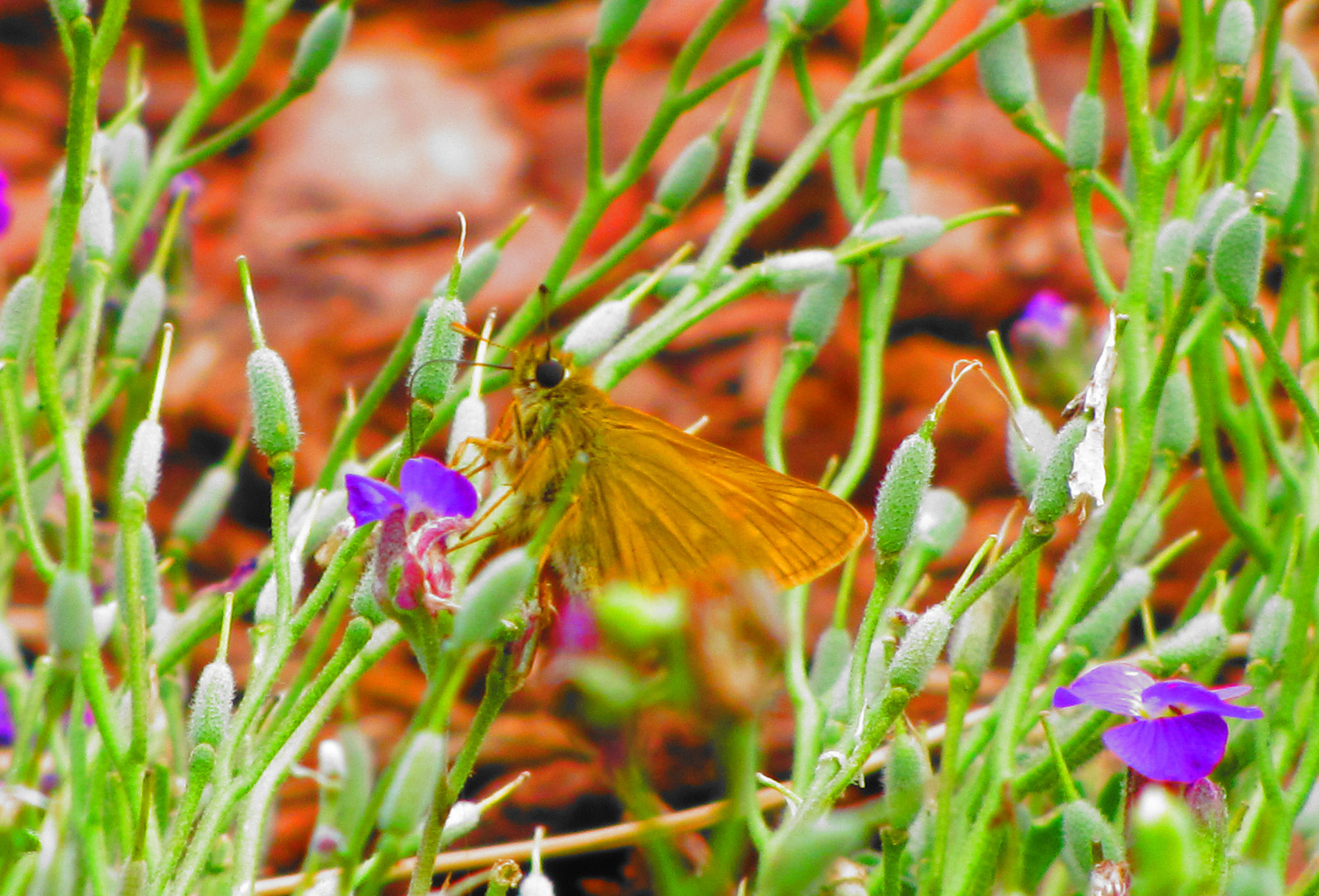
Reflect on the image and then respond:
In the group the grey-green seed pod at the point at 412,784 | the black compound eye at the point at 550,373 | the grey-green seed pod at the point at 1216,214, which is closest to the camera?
the grey-green seed pod at the point at 412,784

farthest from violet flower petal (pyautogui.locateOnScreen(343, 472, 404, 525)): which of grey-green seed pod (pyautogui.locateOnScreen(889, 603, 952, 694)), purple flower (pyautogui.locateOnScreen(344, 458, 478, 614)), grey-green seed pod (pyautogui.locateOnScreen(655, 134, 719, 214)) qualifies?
grey-green seed pod (pyautogui.locateOnScreen(655, 134, 719, 214))

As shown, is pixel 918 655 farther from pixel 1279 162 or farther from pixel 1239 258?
pixel 1279 162

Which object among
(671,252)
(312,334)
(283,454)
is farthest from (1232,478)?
(283,454)

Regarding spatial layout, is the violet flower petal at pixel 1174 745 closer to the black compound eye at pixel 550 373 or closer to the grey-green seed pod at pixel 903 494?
the grey-green seed pod at pixel 903 494

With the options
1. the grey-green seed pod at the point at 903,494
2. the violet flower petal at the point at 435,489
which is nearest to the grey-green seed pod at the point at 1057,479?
the grey-green seed pod at the point at 903,494

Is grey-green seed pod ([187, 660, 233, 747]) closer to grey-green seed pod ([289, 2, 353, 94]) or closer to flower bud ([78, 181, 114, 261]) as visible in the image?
flower bud ([78, 181, 114, 261])

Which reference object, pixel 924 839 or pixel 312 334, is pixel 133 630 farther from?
pixel 312 334
